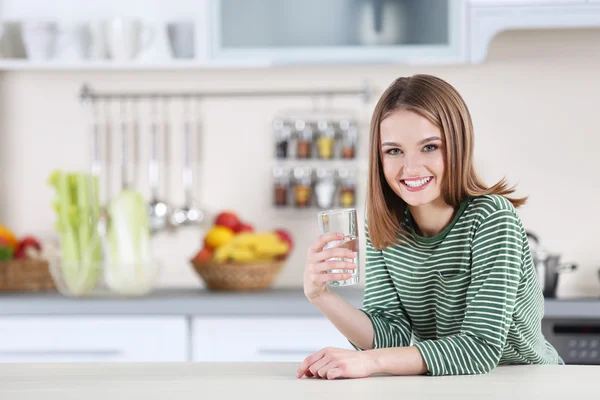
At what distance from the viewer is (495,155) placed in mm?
2814

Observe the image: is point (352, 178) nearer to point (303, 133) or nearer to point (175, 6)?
point (303, 133)

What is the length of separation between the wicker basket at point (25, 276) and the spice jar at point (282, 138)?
855 mm

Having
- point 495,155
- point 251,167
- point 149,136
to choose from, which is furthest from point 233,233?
point 495,155

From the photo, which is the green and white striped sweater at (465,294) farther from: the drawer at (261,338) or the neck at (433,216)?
the drawer at (261,338)

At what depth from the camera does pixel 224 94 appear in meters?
2.87

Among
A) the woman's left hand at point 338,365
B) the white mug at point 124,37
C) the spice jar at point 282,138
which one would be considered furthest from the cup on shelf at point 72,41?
the woman's left hand at point 338,365

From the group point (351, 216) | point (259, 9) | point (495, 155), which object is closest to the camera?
point (351, 216)

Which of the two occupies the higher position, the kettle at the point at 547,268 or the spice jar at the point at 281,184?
the spice jar at the point at 281,184

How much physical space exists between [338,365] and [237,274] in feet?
4.65

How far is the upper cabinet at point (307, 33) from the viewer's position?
248 centimetres

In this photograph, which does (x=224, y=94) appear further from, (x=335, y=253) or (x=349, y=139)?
(x=335, y=253)

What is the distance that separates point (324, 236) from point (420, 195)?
0.18 meters

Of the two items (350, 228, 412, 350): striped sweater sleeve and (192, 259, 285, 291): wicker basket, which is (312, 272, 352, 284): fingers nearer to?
(350, 228, 412, 350): striped sweater sleeve

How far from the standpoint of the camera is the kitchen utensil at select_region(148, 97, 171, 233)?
2857 millimetres
